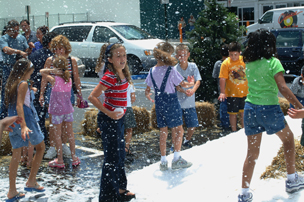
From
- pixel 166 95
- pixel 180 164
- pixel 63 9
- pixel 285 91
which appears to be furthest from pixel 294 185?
pixel 63 9

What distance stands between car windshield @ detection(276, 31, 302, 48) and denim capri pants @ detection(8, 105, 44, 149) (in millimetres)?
12263

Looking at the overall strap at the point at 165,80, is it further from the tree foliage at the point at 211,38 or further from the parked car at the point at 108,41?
the parked car at the point at 108,41

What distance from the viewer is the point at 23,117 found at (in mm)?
4090

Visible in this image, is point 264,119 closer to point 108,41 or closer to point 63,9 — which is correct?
point 108,41

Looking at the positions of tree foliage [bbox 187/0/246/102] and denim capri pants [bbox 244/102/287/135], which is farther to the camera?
tree foliage [bbox 187/0/246/102]

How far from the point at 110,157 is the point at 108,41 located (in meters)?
12.0

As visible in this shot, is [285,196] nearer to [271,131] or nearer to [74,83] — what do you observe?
[271,131]

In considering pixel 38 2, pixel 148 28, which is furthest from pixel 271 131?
pixel 38 2

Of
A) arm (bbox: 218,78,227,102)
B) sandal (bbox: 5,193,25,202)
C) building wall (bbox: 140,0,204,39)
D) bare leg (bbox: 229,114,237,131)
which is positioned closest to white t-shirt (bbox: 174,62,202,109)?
arm (bbox: 218,78,227,102)

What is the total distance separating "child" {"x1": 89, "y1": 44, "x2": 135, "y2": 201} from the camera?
3867mm

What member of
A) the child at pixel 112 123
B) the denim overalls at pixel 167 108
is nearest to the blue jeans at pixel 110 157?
the child at pixel 112 123

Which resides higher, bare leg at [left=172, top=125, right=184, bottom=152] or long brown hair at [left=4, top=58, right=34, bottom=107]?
long brown hair at [left=4, top=58, right=34, bottom=107]

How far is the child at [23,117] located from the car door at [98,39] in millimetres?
11475

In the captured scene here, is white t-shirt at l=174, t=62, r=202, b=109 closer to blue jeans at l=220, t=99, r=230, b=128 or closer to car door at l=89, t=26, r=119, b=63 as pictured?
blue jeans at l=220, t=99, r=230, b=128
